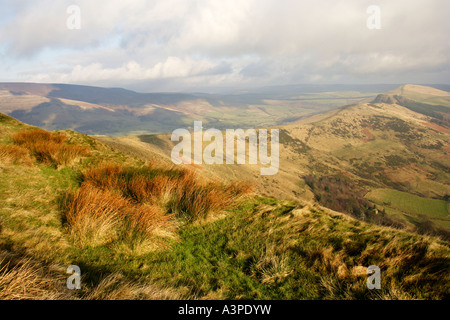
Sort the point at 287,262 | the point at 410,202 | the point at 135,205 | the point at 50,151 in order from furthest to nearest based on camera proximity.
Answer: the point at 410,202 → the point at 50,151 → the point at 135,205 → the point at 287,262

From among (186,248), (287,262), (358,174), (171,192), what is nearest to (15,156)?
(171,192)

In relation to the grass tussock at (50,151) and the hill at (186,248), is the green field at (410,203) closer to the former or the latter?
the hill at (186,248)

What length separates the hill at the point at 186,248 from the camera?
283 cm

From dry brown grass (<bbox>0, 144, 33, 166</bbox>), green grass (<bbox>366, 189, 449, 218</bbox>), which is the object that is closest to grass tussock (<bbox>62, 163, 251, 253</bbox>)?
dry brown grass (<bbox>0, 144, 33, 166</bbox>)

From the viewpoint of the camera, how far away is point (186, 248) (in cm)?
405

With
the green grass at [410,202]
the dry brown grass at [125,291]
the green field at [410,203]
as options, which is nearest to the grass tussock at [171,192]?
the dry brown grass at [125,291]

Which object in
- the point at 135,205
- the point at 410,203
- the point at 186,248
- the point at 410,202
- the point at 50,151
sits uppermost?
the point at 50,151

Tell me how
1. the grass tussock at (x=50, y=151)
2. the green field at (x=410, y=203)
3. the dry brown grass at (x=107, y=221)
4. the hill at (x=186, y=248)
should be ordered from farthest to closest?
the green field at (x=410, y=203), the grass tussock at (x=50, y=151), the dry brown grass at (x=107, y=221), the hill at (x=186, y=248)

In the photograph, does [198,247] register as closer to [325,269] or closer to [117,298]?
[117,298]

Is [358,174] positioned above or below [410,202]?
above

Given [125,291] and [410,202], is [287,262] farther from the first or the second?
[410,202]

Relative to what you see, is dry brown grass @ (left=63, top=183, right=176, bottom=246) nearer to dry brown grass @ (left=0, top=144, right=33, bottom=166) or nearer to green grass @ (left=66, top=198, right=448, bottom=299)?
green grass @ (left=66, top=198, right=448, bottom=299)
